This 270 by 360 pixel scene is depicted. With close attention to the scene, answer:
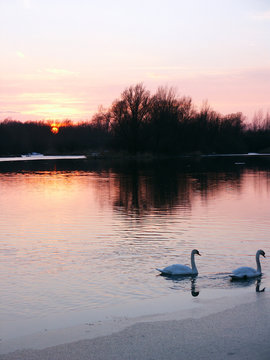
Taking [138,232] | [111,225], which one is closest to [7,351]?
[138,232]

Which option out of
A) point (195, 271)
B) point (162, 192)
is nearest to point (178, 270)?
point (195, 271)

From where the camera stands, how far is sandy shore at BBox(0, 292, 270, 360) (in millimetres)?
7102

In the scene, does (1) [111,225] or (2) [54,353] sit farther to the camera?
(1) [111,225]

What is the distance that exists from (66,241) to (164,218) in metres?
5.17

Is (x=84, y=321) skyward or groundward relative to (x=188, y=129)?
groundward

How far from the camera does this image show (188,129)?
9569 centimetres

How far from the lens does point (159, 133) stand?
9000 cm

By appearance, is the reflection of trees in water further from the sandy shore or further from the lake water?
the sandy shore

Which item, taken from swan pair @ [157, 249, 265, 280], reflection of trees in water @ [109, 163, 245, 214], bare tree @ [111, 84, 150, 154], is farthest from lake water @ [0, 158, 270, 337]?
bare tree @ [111, 84, 150, 154]

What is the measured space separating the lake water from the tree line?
59.2m

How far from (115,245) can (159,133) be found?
75.7 m

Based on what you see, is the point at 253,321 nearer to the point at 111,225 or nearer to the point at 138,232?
the point at 138,232

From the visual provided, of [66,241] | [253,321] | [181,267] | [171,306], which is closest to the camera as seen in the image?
[253,321]

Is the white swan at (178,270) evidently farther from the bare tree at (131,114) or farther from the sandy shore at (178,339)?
the bare tree at (131,114)
